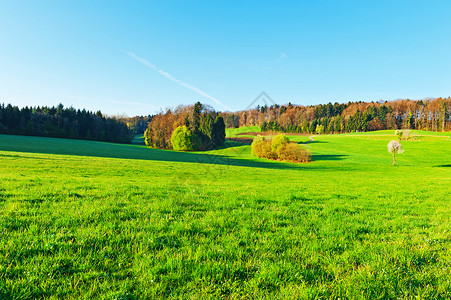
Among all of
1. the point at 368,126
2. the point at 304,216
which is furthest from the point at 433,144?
the point at 304,216

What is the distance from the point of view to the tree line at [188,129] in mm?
77062

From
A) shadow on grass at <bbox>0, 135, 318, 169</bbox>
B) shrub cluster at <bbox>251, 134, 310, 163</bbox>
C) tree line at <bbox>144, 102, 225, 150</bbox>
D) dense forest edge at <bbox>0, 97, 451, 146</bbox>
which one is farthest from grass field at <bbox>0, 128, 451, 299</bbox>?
tree line at <bbox>144, 102, 225, 150</bbox>

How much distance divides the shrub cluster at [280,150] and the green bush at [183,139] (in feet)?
87.8

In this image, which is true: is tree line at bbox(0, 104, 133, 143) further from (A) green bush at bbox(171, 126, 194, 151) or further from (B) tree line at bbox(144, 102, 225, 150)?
(A) green bush at bbox(171, 126, 194, 151)

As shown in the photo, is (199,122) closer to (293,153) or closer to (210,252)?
(293,153)

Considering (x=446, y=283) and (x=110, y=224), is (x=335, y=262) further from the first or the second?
(x=110, y=224)

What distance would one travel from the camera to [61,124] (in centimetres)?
9650

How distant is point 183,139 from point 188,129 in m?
4.89

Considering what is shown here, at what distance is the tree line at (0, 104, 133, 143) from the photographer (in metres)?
87.8

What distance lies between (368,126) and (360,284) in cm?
16769

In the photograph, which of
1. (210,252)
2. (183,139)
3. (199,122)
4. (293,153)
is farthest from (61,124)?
(210,252)

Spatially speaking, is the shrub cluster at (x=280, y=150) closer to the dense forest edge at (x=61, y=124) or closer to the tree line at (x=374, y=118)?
the tree line at (x=374, y=118)

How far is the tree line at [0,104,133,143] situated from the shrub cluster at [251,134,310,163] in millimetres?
81535

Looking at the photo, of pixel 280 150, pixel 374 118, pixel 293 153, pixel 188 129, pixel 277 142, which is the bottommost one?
pixel 293 153
